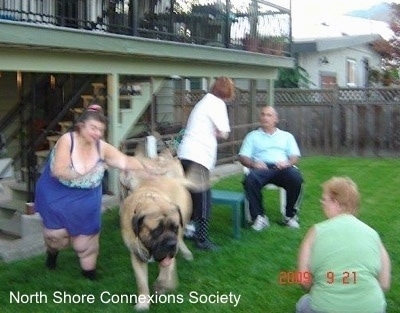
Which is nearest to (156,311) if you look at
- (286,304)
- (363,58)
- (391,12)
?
(286,304)

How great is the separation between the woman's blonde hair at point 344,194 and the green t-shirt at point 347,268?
4.5 inches

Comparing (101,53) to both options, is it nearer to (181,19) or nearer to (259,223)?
(181,19)

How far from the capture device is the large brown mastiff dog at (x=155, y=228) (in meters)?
4.07

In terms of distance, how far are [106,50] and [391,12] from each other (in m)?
15.0

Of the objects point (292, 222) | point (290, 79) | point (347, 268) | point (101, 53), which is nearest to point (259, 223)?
point (292, 222)

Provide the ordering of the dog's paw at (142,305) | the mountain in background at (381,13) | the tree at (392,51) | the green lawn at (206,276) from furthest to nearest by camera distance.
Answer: the mountain in background at (381,13)
the tree at (392,51)
the green lawn at (206,276)
the dog's paw at (142,305)

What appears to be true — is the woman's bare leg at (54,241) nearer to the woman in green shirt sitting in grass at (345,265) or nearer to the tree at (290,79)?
the woman in green shirt sitting in grass at (345,265)

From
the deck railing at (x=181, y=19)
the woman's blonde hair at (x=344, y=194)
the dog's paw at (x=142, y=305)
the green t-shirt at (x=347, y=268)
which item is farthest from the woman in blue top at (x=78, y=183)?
the deck railing at (x=181, y=19)

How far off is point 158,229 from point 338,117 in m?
10.9

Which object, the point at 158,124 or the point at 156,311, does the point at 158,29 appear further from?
the point at 156,311

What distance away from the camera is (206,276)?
5168 mm

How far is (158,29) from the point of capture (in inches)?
364

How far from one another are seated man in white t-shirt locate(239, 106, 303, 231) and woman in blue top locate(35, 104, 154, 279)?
6.58ft

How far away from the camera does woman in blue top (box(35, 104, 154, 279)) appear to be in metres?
4.60
